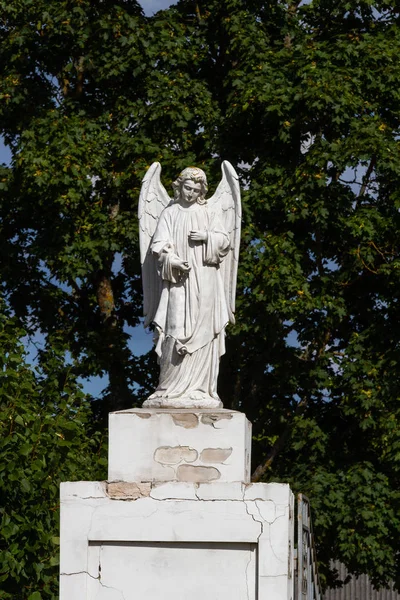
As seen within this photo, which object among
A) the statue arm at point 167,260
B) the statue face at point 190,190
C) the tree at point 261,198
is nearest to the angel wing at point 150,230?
the statue arm at point 167,260

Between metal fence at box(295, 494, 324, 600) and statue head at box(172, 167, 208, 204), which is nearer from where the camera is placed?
statue head at box(172, 167, 208, 204)

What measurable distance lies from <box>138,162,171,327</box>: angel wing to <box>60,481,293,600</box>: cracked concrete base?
149 centimetres

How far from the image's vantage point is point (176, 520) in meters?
Result: 9.88

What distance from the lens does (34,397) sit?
15000 mm

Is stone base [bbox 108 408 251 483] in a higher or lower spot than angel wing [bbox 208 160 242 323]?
lower

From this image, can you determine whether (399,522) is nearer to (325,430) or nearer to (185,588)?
(325,430)

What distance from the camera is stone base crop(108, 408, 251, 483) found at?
9.95m

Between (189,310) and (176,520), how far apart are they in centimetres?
157

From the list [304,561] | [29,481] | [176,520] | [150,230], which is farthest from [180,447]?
[29,481]

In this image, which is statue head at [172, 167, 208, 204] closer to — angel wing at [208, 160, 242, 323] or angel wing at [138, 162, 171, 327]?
angel wing at [208, 160, 242, 323]

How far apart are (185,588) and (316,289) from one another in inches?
304

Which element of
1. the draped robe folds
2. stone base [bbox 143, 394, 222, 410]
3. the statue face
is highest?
the statue face

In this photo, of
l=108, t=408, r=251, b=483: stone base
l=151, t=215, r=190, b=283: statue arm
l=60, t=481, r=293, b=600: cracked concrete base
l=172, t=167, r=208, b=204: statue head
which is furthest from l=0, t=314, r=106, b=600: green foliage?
l=172, t=167, r=208, b=204: statue head

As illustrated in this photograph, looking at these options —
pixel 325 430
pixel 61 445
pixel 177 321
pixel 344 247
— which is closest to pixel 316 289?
pixel 344 247
